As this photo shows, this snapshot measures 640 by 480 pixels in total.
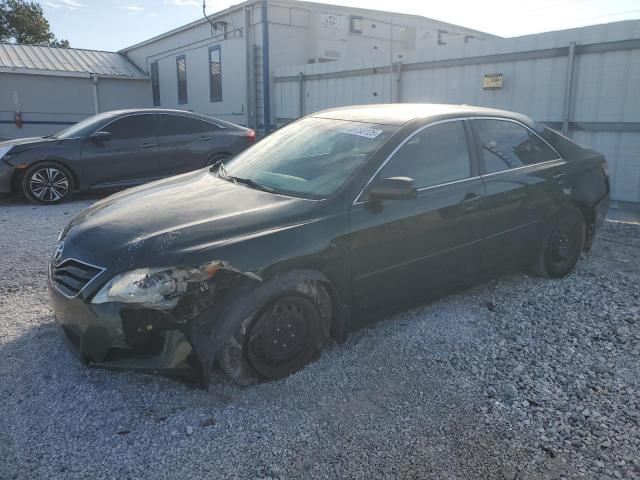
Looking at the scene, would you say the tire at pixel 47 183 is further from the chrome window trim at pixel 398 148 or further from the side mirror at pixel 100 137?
the chrome window trim at pixel 398 148

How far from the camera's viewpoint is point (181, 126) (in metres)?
9.14

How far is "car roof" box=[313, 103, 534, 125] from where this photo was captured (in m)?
3.88

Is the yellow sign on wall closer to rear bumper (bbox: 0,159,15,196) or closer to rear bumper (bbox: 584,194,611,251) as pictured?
rear bumper (bbox: 584,194,611,251)

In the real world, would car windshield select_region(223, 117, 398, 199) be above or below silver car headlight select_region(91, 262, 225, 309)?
above

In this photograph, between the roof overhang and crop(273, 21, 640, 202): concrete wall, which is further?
the roof overhang

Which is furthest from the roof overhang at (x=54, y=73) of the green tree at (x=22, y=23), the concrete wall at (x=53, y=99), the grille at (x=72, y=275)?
the green tree at (x=22, y=23)

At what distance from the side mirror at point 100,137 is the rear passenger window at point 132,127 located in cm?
13

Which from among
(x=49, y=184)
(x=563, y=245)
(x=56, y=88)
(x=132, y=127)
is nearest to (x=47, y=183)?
(x=49, y=184)

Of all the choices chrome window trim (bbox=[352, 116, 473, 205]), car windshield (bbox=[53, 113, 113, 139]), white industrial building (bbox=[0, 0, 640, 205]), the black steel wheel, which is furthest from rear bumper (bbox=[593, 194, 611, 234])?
car windshield (bbox=[53, 113, 113, 139])

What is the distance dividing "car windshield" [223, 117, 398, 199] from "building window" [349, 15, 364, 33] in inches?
466

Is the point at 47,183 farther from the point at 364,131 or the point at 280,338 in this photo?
the point at 280,338

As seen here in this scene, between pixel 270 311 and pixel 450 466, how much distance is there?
3.97 feet

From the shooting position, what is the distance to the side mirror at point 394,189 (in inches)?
128

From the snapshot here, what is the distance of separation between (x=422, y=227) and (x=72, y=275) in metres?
2.20
